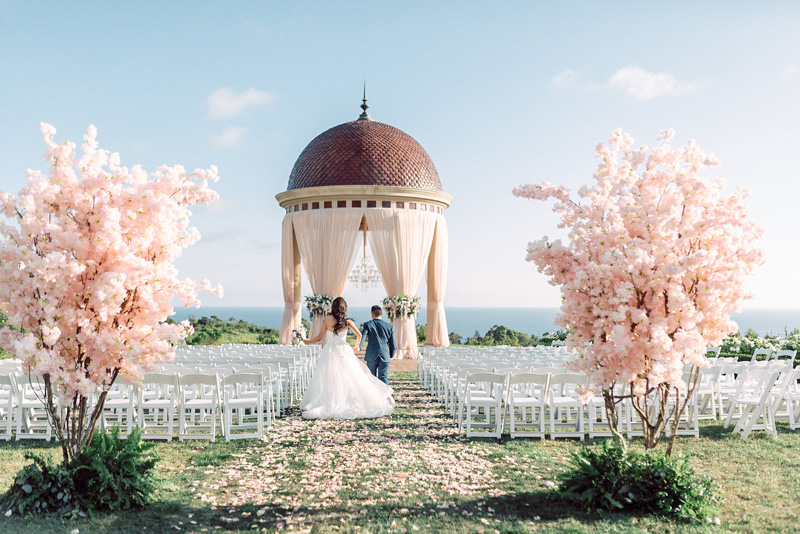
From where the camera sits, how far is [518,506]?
4840 millimetres

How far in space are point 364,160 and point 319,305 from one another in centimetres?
536

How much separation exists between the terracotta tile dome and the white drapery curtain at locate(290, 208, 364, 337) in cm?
127

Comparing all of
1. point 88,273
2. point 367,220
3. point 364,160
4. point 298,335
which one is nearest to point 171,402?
point 88,273

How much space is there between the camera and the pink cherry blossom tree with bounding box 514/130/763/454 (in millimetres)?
4391

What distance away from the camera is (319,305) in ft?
64.8

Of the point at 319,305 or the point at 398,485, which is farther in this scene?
the point at 319,305

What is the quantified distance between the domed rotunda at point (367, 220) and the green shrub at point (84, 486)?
15.1 m

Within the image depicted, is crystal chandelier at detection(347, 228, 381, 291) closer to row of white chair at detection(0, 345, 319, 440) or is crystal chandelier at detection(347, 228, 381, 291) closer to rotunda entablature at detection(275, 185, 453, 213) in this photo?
rotunda entablature at detection(275, 185, 453, 213)

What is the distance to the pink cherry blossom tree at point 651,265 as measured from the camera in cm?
439

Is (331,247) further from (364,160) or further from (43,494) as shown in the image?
(43,494)

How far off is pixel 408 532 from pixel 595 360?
1.99 metres

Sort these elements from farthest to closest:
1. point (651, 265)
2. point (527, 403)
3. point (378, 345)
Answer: point (378, 345) → point (527, 403) → point (651, 265)

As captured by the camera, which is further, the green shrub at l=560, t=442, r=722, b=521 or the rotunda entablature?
the rotunda entablature

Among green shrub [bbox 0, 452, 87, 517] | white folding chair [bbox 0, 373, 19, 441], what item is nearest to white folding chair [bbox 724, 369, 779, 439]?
green shrub [bbox 0, 452, 87, 517]
